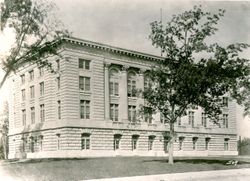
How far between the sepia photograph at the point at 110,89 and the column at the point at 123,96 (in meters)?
0.08

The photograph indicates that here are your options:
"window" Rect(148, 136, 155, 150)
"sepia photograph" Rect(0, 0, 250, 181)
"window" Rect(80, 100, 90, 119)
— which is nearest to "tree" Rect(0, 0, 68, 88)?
"sepia photograph" Rect(0, 0, 250, 181)

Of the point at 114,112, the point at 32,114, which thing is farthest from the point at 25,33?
the point at 114,112

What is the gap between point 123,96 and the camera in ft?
106

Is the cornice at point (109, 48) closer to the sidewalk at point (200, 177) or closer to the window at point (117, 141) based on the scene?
the window at point (117, 141)

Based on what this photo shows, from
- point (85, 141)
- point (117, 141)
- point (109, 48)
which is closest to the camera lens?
point (109, 48)

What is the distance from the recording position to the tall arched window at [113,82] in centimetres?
2948

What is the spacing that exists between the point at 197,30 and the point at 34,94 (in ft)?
33.0

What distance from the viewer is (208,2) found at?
766 inches

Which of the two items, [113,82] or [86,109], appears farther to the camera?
[113,82]

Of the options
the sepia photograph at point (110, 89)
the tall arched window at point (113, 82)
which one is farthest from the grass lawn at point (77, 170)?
the tall arched window at point (113, 82)

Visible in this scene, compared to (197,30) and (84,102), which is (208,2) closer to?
(197,30)

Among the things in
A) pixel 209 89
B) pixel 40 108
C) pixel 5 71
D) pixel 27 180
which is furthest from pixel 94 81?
pixel 27 180

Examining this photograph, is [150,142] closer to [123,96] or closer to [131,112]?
[131,112]

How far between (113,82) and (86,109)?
3.73 metres
